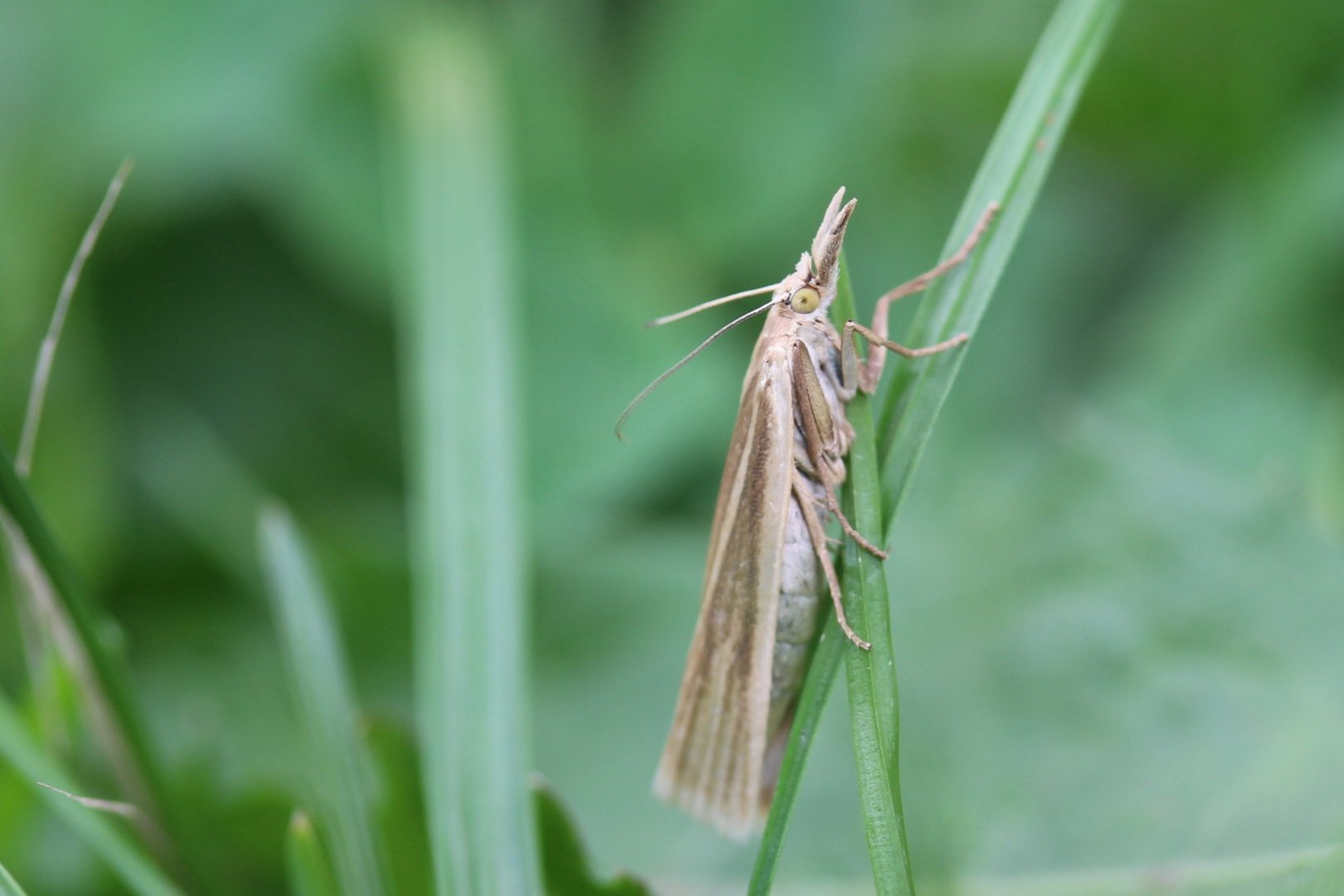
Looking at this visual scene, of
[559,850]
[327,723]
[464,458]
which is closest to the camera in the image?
[559,850]

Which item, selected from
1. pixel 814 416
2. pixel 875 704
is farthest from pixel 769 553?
pixel 875 704

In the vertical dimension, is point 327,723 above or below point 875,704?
below

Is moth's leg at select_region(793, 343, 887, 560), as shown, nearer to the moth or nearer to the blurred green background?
the moth

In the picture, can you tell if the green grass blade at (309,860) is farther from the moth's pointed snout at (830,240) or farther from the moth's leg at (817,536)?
the moth's pointed snout at (830,240)

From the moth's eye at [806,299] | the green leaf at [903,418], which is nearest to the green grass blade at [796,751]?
the green leaf at [903,418]

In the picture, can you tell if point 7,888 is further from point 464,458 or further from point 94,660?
point 464,458

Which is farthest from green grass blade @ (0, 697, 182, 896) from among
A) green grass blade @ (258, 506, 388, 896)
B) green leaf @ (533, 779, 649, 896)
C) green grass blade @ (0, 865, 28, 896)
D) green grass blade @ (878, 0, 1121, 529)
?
green grass blade @ (878, 0, 1121, 529)
